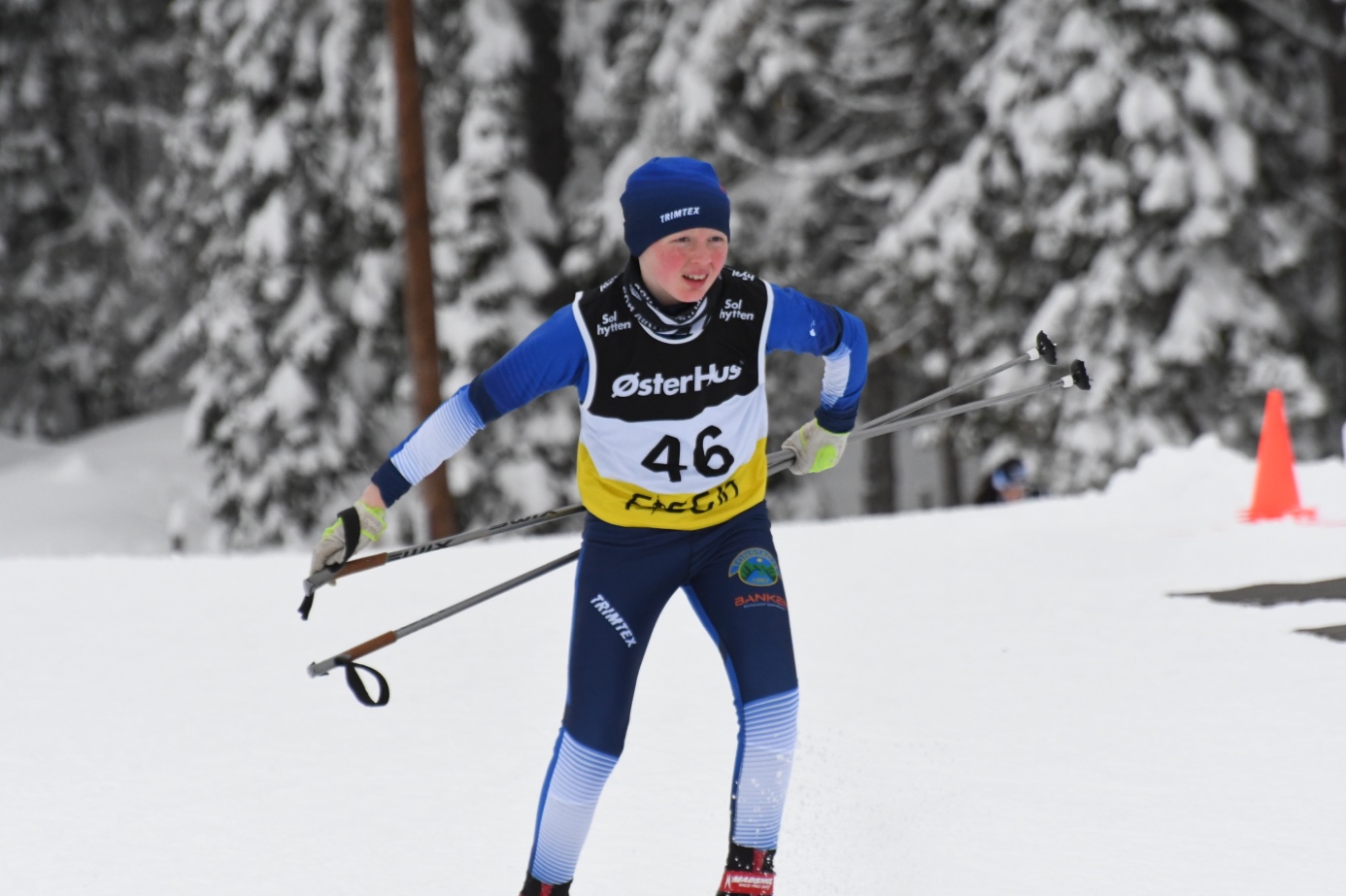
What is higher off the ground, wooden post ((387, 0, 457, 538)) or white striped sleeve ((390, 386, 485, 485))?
wooden post ((387, 0, 457, 538))

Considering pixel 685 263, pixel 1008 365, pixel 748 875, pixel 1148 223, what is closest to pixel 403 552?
pixel 685 263

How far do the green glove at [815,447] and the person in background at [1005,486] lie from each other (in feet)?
28.4

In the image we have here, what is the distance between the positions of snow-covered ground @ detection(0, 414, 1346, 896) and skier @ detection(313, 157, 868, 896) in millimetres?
721

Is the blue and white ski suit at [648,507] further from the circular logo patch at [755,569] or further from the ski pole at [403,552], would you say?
the ski pole at [403,552]

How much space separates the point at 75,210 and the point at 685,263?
25288 millimetres

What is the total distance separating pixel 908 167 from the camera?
62.7 ft

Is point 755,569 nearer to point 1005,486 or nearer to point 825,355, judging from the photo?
point 825,355

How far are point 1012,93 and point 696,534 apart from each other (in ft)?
42.8

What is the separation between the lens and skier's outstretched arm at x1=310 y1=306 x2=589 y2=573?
353 centimetres

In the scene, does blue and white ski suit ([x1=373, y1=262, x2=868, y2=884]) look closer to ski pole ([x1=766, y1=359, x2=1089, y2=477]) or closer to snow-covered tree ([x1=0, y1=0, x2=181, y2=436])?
ski pole ([x1=766, y1=359, x2=1089, y2=477])

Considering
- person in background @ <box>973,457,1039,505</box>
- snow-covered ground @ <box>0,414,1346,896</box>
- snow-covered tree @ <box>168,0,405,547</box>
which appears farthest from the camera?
snow-covered tree @ <box>168,0,405,547</box>

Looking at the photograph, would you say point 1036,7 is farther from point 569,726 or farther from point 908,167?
point 569,726

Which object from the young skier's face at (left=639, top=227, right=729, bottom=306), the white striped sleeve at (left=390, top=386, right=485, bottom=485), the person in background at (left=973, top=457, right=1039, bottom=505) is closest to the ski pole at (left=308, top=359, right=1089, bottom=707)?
the white striped sleeve at (left=390, top=386, right=485, bottom=485)

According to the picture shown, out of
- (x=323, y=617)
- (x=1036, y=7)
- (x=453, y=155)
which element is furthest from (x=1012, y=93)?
(x=323, y=617)
